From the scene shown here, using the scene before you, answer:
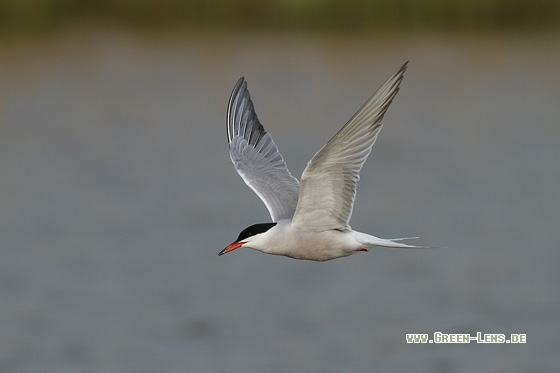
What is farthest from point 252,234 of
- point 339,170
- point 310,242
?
point 339,170

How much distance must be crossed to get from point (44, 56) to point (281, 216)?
15.1 m

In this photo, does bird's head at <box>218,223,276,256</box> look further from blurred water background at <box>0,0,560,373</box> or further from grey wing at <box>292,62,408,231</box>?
blurred water background at <box>0,0,560,373</box>

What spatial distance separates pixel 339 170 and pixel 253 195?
9.02m

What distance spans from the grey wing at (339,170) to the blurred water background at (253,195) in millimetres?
5212

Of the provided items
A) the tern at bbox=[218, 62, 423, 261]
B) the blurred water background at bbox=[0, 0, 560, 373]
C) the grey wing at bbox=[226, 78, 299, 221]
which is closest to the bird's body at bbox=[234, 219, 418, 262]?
the tern at bbox=[218, 62, 423, 261]

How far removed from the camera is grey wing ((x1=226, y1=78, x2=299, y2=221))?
231 inches

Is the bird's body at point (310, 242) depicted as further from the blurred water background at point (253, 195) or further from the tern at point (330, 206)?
the blurred water background at point (253, 195)

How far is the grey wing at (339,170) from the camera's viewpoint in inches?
191

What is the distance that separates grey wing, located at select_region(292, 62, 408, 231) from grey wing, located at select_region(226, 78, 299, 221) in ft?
1.63

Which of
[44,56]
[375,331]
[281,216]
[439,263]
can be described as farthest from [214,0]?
[281,216]

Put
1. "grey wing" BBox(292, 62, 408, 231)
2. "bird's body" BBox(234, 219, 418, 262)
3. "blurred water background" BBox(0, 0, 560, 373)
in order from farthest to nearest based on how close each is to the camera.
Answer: "blurred water background" BBox(0, 0, 560, 373)
"bird's body" BBox(234, 219, 418, 262)
"grey wing" BBox(292, 62, 408, 231)

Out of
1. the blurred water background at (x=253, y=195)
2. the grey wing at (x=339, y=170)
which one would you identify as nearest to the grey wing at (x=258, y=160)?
the grey wing at (x=339, y=170)

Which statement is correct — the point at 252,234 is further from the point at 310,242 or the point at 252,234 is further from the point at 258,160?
the point at 258,160

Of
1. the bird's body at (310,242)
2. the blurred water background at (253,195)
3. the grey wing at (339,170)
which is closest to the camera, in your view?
the grey wing at (339,170)
